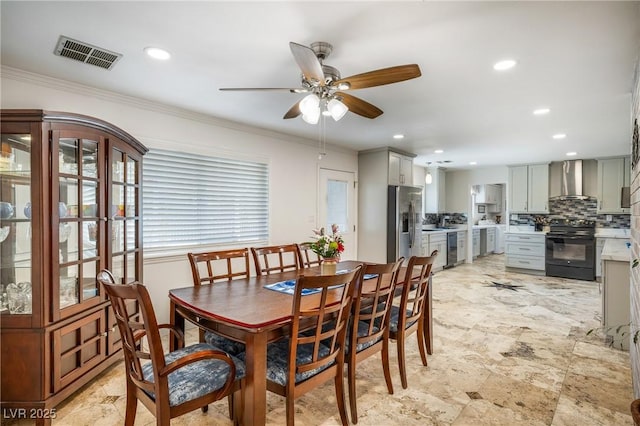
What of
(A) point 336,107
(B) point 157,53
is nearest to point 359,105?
(A) point 336,107

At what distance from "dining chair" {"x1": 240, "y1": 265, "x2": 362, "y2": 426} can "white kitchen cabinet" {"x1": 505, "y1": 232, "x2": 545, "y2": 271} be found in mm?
6137

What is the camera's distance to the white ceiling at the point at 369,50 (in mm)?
1699

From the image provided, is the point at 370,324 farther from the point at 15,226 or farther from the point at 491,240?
the point at 491,240

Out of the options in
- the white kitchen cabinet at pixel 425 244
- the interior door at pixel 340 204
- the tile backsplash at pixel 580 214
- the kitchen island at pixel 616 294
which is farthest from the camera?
the white kitchen cabinet at pixel 425 244

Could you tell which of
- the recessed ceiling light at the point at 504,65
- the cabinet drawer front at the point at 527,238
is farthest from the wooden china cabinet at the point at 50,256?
the cabinet drawer front at the point at 527,238

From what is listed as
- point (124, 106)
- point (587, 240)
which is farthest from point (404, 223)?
point (124, 106)

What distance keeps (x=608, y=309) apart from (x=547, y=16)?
2.90 m

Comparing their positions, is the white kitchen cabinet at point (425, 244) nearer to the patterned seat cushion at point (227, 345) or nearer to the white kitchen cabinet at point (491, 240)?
the white kitchen cabinet at point (491, 240)

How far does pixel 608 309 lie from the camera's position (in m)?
3.08

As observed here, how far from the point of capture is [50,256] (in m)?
1.96

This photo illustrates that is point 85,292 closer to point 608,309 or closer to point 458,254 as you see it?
point 608,309

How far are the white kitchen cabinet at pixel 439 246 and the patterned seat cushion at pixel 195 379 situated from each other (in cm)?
553

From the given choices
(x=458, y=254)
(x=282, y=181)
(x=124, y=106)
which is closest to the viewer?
(x=124, y=106)

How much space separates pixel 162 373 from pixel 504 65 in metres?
2.85
